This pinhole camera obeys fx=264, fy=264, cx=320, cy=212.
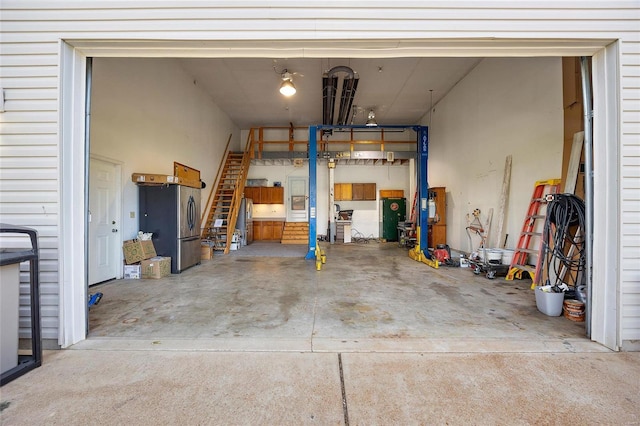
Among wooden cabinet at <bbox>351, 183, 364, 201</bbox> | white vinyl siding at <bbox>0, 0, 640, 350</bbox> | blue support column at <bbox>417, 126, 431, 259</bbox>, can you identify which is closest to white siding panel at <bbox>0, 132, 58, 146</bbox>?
white vinyl siding at <bbox>0, 0, 640, 350</bbox>

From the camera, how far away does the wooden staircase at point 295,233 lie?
35.1 feet

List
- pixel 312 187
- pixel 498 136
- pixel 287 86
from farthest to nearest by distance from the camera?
pixel 312 187 → pixel 287 86 → pixel 498 136

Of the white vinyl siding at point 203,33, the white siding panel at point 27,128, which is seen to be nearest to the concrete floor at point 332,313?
the white vinyl siding at point 203,33

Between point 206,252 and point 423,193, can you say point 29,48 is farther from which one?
point 423,193

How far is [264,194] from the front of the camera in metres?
11.4

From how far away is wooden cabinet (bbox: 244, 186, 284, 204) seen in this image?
1137cm

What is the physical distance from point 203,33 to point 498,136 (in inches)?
245

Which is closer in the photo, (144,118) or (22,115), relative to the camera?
(22,115)

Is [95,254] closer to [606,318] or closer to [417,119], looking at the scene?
[606,318]

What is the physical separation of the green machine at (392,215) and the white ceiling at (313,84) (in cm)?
342

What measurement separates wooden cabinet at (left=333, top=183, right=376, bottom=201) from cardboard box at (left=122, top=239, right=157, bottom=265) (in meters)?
7.80

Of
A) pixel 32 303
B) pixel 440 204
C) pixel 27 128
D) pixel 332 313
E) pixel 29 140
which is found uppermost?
pixel 27 128

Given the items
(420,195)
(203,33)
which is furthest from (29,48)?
(420,195)

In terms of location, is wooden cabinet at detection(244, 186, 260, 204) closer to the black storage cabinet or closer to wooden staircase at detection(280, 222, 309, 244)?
wooden staircase at detection(280, 222, 309, 244)
